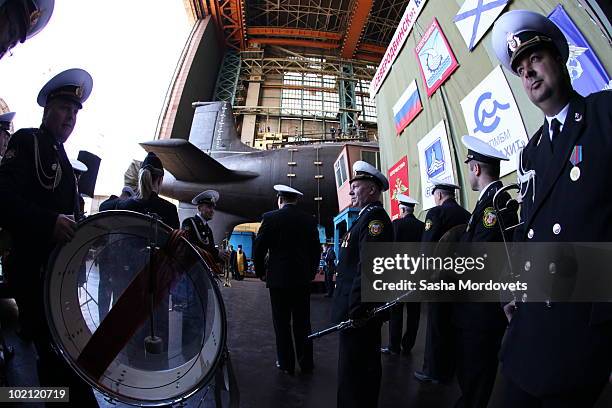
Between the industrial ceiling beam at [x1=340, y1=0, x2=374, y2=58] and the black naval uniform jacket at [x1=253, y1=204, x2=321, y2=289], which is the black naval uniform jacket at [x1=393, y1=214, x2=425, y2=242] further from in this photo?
the industrial ceiling beam at [x1=340, y1=0, x2=374, y2=58]

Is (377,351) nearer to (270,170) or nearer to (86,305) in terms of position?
(86,305)

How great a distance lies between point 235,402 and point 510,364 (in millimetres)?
1152

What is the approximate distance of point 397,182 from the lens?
674 centimetres

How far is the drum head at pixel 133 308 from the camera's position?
1399 mm

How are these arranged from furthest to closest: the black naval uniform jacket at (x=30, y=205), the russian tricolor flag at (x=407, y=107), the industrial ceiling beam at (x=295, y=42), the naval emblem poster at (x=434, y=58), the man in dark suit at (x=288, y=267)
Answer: the industrial ceiling beam at (x=295, y=42)
the russian tricolor flag at (x=407, y=107)
the naval emblem poster at (x=434, y=58)
the man in dark suit at (x=288, y=267)
the black naval uniform jacket at (x=30, y=205)

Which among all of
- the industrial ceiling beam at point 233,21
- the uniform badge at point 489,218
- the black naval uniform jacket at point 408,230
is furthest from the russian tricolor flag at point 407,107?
the industrial ceiling beam at point 233,21

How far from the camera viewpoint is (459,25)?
467 centimetres

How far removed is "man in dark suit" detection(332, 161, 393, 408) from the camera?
1.81 meters

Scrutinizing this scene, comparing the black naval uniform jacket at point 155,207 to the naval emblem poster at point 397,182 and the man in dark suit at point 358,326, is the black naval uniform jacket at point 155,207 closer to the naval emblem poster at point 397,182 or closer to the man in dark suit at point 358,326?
the man in dark suit at point 358,326

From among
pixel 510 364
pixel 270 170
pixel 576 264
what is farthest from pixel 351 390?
pixel 270 170

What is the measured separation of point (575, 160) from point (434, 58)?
509 cm

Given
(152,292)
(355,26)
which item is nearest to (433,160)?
(152,292)

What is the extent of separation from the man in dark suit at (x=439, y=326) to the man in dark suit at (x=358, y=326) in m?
0.70

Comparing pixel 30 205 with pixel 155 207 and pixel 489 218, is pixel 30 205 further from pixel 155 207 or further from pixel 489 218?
pixel 489 218
